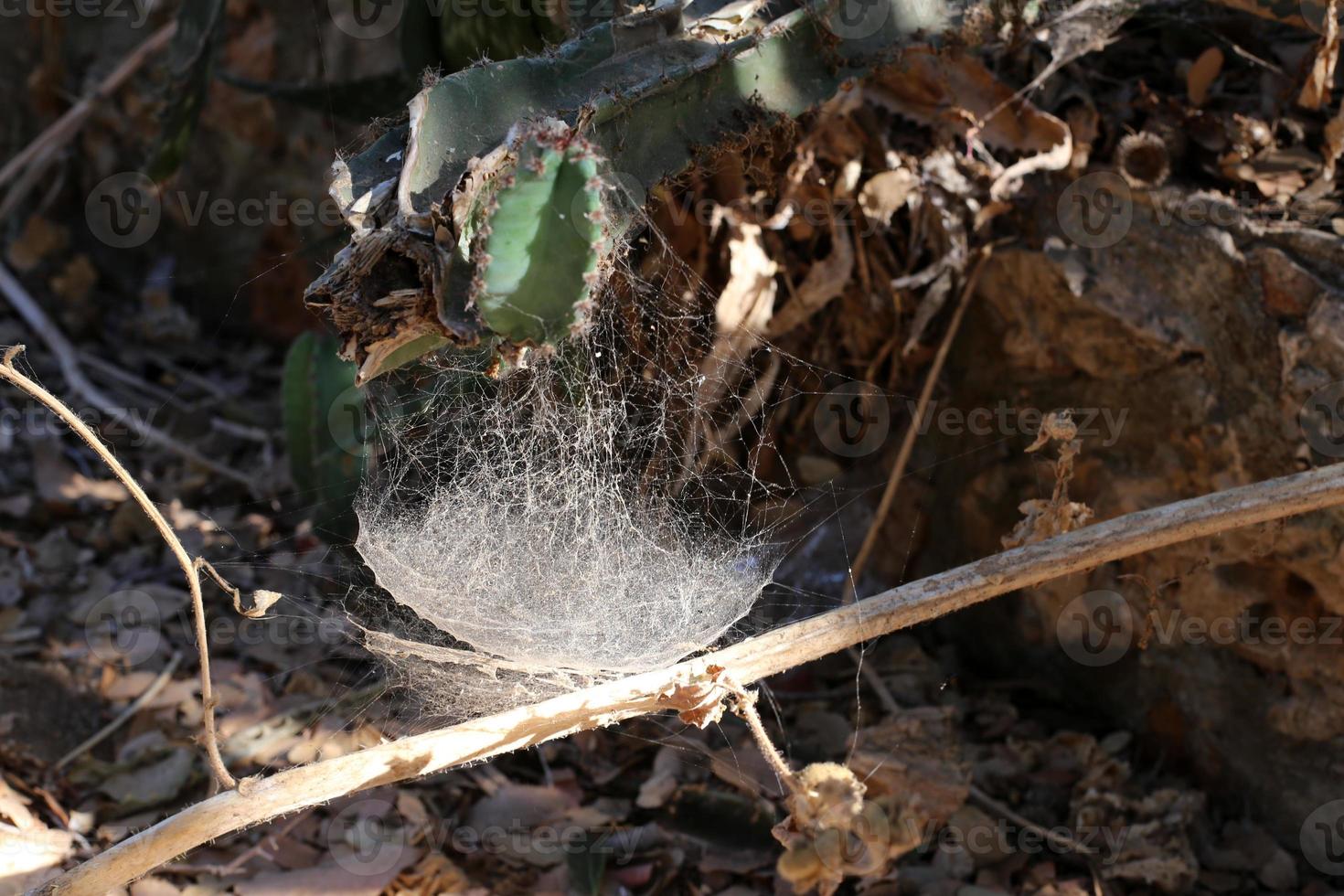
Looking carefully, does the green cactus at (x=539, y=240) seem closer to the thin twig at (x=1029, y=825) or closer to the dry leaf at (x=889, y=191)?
the dry leaf at (x=889, y=191)

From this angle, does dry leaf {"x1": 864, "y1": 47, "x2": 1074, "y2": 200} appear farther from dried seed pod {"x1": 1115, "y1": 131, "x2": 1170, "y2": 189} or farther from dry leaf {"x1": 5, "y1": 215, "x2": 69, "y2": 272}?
dry leaf {"x1": 5, "y1": 215, "x2": 69, "y2": 272}

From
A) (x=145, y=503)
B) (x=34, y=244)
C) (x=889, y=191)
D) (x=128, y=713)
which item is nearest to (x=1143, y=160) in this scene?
(x=889, y=191)

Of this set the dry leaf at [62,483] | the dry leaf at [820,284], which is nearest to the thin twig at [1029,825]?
the dry leaf at [820,284]

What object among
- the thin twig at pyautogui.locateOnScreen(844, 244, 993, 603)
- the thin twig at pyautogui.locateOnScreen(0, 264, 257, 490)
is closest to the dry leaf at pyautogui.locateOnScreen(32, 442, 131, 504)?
the thin twig at pyautogui.locateOnScreen(0, 264, 257, 490)

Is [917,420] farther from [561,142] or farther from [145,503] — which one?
[145,503]

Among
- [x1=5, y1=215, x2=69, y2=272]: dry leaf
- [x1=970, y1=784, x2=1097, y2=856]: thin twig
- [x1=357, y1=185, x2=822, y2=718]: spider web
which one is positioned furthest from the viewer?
[x1=5, y1=215, x2=69, y2=272]: dry leaf

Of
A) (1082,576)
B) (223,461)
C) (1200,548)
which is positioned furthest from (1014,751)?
(223,461)

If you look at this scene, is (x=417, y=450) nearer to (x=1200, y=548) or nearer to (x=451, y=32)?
(x=451, y=32)
